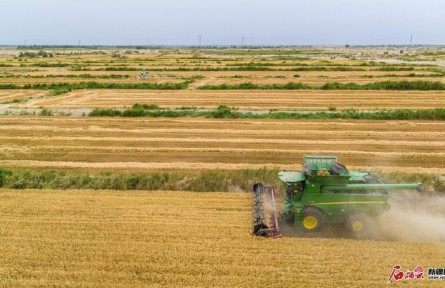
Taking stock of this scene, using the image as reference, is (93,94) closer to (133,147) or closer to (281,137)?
(133,147)

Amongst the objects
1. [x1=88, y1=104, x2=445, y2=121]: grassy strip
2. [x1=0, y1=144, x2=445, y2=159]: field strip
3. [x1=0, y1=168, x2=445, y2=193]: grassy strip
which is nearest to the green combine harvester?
[x1=0, y1=168, x2=445, y2=193]: grassy strip

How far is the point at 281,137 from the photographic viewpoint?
22.1m

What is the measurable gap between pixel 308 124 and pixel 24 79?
4774 cm

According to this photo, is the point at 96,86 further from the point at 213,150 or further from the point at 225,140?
the point at 213,150

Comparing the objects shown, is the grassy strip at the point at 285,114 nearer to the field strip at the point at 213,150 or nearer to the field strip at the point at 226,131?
the field strip at the point at 226,131

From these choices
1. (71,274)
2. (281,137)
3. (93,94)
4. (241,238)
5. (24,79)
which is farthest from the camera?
(24,79)

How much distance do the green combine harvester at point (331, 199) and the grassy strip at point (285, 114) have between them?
55.3ft

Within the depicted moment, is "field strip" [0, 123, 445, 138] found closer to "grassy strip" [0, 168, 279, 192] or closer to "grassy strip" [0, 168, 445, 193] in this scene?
"grassy strip" [0, 168, 445, 193]

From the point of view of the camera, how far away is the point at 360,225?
1043cm

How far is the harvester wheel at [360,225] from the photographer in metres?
10.4

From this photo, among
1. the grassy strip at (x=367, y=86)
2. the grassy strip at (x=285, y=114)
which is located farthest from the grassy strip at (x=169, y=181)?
the grassy strip at (x=367, y=86)

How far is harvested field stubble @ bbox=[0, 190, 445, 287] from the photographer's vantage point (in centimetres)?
870

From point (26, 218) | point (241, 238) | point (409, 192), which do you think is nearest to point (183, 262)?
point (241, 238)

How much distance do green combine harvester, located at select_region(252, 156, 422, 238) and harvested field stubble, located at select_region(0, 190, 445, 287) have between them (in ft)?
1.57
